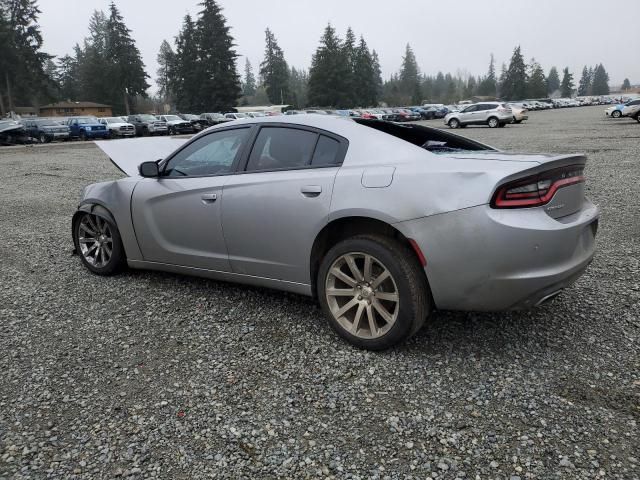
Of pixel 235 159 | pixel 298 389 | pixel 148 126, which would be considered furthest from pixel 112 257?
pixel 148 126

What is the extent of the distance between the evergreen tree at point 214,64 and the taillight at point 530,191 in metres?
64.0

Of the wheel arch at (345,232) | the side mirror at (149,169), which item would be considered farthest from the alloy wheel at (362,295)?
the side mirror at (149,169)

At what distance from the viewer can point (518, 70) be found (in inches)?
4296

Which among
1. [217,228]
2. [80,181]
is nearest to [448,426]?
[217,228]

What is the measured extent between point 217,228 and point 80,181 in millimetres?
10379

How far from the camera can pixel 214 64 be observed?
63.8 metres

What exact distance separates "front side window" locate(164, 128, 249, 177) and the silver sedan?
0.5 inches

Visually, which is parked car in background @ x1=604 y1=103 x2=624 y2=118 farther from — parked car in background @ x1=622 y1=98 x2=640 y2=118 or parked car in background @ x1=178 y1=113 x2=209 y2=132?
parked car in background @ x1=178 y1=113 x2=209 y2=132

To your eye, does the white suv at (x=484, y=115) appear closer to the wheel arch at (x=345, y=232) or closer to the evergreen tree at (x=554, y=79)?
the wheel arch at (x=345, y=232)

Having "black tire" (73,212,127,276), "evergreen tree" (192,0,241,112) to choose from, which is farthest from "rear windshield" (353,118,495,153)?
"evergreen tree" (192,0,241,112)

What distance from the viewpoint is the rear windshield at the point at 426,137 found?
3576mm

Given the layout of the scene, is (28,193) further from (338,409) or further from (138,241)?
(338,409)

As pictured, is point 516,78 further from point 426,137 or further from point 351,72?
point 426,137

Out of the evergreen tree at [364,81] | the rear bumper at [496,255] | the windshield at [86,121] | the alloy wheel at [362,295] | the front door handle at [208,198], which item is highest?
the evergreen tree at [364,81]
